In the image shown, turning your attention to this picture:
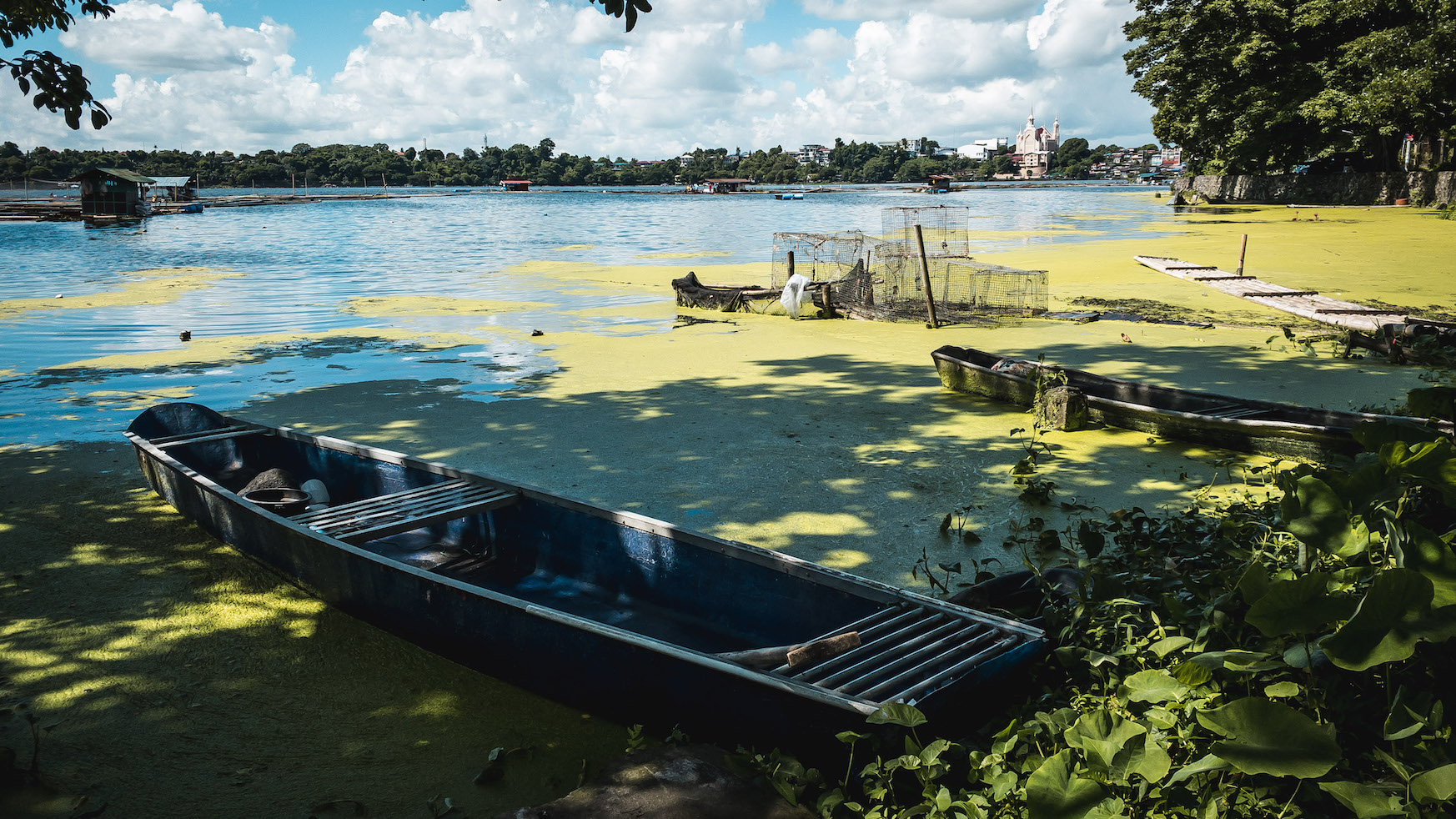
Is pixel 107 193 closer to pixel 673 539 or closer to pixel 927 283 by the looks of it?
pixel 927 283

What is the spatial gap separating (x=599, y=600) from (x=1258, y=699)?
3129 millimetres

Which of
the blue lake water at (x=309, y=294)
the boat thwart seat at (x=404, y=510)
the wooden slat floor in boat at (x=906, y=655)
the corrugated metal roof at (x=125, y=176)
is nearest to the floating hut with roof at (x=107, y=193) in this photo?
the corrugated metal roof at (x=125, y=176)

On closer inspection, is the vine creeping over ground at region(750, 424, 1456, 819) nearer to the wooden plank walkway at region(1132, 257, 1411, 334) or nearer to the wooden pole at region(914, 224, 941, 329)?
the wooden plank walkway at region(1132, 257, 1411, 334)

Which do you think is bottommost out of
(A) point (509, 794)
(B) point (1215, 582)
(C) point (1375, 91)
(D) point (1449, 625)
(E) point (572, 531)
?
(A) point (509, 794)

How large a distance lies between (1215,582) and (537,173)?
7198 inches

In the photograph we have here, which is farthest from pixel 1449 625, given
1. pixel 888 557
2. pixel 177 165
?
pixel 177 165

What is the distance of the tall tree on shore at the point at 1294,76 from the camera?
28844 millimetres

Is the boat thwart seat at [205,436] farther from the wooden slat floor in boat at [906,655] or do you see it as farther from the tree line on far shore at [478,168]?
the tree line on far shore at [478,168]

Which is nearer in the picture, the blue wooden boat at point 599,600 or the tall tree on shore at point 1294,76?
the blue wooden boat at point 599,600

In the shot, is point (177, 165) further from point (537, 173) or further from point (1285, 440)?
point (1285, 440)

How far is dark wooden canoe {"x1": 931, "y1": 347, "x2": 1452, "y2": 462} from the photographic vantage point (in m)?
6.04

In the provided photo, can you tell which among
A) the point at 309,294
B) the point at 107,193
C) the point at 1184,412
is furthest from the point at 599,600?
the point at 107,193

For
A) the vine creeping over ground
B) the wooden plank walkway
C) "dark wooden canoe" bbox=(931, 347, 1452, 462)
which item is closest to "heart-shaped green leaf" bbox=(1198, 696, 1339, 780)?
the vine creeping over ground

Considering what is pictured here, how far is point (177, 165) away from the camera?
422ft
